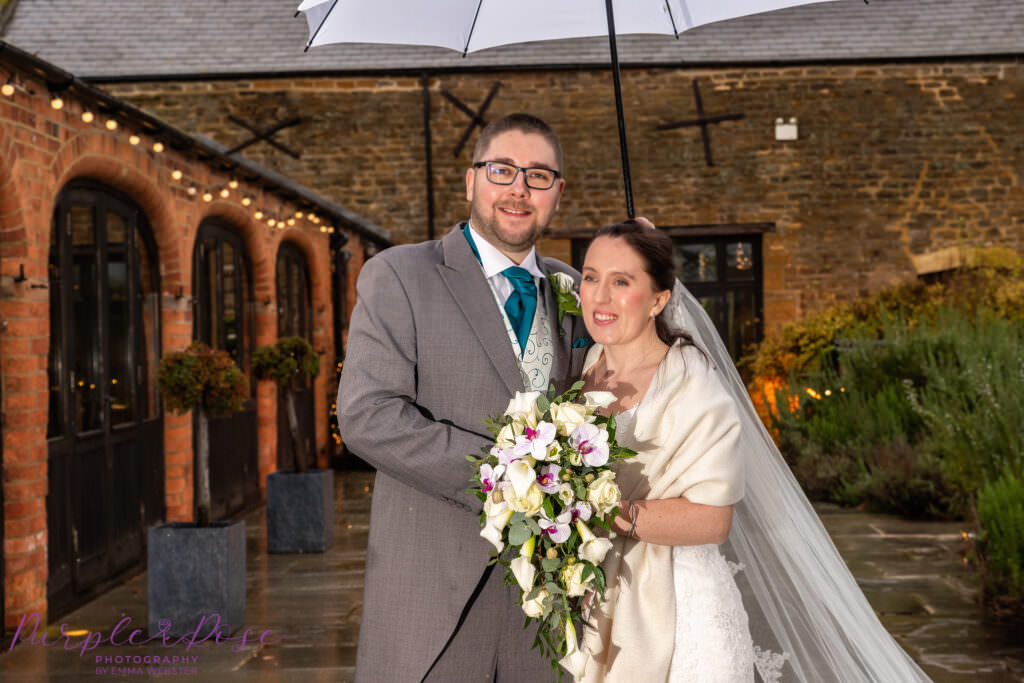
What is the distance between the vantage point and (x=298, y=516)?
22.8 ft

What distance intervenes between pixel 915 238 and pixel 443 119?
23.8ft

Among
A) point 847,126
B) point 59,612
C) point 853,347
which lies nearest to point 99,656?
point 59,612

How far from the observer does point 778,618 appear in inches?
101

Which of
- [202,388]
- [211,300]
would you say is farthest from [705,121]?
[202,388]

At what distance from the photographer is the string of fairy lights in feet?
17.5

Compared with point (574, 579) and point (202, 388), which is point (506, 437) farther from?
point (202, 388)

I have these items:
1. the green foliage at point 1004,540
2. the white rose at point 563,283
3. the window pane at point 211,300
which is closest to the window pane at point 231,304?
the window pane at point 211,300

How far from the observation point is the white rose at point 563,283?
246 cm

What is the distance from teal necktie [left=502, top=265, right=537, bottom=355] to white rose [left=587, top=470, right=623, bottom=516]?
0.53 m

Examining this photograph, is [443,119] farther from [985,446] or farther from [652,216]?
[985,446]

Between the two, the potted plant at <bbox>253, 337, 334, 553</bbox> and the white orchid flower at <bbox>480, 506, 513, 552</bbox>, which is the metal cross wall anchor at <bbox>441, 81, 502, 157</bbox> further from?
the white orchid flower at <bbox>480, 506, 513, 552</bbox>

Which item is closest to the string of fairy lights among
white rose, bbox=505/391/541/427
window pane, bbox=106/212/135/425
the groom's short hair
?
window pane, bbox=106/212/135/425

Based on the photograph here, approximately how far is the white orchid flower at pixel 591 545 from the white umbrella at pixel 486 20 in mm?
1363

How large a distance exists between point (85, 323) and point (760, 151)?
11.1m
